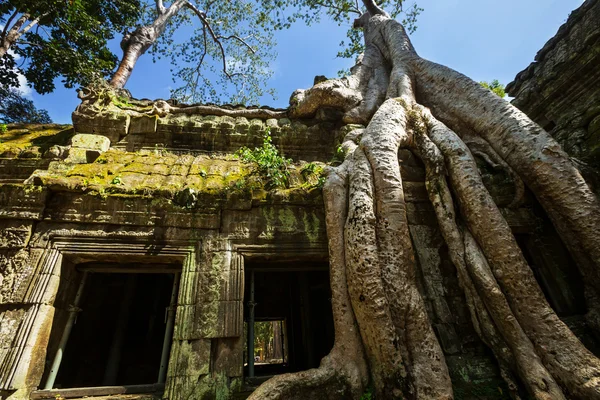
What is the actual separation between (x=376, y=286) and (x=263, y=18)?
11.2 meters

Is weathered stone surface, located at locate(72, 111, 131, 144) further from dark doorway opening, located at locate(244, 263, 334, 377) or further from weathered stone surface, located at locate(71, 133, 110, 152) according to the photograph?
dark doorway opening, located at locate(244, 263, 334, 377)

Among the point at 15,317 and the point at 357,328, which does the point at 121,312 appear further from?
the point at 357,328

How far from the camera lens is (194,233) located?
2.90 metres

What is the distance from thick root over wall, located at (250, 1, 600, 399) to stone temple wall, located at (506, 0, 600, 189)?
0.80 m

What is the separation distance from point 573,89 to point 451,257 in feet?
10.2

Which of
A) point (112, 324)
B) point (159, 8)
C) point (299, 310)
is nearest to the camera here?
point (112, 324)

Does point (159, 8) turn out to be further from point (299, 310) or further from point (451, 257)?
point (451, 257)

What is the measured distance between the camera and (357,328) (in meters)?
2.42

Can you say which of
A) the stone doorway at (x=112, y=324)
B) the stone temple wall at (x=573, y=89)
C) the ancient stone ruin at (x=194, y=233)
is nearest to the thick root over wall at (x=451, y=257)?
the ancient stone ruin at (x=194, y=233)

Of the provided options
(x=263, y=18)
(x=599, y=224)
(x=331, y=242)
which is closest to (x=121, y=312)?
(x=331, y=242)

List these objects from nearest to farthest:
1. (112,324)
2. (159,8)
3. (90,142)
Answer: (90,142) < (112,324) < (159,8)

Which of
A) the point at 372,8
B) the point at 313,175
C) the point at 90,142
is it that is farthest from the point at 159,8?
the point at 313,175

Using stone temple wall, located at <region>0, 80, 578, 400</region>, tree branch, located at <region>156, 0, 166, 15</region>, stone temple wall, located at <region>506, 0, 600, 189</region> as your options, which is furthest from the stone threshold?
tree branch, located at <region>156, 0, 166, 15</region>

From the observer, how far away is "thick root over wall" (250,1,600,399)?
213 centimetres
